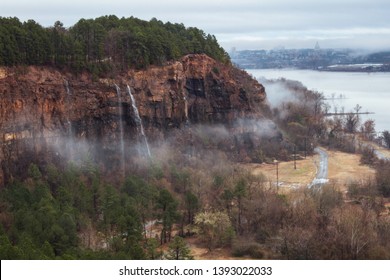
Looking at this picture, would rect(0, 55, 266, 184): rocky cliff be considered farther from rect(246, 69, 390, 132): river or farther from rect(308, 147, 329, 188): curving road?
rect(246, 69, 390, 132): river

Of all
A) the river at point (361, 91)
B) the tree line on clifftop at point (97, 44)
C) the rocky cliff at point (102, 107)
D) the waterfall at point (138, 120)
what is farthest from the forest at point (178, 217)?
the river at point (361, 91)

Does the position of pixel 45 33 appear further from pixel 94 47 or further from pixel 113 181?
pixel 113 181

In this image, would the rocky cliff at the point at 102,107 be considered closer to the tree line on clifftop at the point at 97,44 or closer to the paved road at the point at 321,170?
the tree line on clifftop at the point at 97,44

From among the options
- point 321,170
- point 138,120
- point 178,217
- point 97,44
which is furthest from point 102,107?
point 321,170

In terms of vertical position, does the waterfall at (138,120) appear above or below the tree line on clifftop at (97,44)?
below

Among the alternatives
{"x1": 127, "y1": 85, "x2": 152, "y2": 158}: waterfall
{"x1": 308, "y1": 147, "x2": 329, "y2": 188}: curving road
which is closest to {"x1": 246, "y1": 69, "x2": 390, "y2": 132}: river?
{"x1": 308, "y1": 147, "x2": 329, "y2": 188}: curving road

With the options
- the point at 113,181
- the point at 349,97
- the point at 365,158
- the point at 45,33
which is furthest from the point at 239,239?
the point at 349,97

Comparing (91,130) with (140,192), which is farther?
(91,130)
